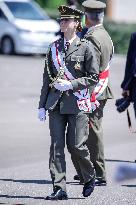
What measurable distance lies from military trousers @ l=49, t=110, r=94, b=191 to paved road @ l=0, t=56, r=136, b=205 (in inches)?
12.8

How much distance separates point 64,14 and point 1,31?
1949 cm

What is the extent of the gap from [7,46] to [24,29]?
923 mm

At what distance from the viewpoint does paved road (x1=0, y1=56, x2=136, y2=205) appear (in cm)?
915

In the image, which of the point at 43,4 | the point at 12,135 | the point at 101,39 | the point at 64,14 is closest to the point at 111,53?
the point at 101,39

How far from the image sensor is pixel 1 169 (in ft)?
35.1

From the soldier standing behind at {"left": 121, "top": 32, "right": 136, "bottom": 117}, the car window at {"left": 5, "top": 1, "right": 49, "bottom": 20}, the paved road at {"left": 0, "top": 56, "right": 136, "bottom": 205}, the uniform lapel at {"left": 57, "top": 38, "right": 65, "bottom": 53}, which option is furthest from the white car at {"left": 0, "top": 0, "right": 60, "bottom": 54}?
the uniform lapel at {"left": 57, "top": 38, "right": 65, "bottom": 53}

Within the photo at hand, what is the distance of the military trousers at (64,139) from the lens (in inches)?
345

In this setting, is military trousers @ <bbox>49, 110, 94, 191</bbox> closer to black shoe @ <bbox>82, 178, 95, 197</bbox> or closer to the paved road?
black shoe @ <bbox>82, 178, 95, 197</bbox>

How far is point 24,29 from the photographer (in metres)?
27.5

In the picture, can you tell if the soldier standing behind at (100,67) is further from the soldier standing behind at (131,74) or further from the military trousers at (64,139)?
the soldier standing behind at (131,74)

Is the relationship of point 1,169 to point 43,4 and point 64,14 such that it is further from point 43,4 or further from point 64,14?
point 43,4

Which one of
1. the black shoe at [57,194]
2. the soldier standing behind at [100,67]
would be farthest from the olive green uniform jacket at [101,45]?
the black shoe at [57,194]

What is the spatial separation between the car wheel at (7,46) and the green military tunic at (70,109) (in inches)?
751

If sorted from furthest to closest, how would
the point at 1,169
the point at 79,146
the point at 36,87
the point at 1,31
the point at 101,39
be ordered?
the point at 1,31
the point at 36,87
the point at 1,169
the point at 101,39
the point at 79,146
